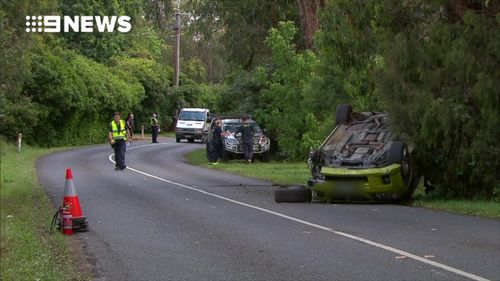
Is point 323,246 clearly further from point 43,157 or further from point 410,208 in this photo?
point 43,157

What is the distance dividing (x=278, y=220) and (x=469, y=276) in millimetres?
4667

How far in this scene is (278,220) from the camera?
37.7ft

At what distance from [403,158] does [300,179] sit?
20.8 ft

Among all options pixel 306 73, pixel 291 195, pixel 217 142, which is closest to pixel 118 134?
pixel 217 142

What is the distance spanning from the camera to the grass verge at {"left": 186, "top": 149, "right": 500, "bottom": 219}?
487 inches

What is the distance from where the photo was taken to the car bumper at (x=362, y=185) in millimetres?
13453

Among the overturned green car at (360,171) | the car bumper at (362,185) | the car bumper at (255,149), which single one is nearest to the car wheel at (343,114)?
the overturned green car at (360,171)

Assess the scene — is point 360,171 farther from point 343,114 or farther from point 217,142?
point 217,142

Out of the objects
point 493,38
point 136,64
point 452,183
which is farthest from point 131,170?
point 136,64

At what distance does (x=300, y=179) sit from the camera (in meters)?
19.8

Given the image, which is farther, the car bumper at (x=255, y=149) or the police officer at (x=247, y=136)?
the car bumper at (x=255, y=149)

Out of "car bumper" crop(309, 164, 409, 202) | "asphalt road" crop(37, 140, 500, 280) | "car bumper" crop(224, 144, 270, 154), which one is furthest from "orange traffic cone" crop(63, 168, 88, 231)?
"car bumper" crop(224, 144, 270, 154)

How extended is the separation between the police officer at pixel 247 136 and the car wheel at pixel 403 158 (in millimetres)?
13141

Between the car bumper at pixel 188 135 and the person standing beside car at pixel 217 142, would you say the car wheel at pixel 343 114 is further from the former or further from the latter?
the car bumper at pixel 188 135
